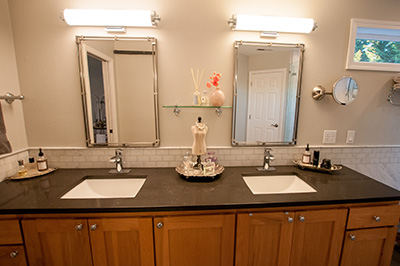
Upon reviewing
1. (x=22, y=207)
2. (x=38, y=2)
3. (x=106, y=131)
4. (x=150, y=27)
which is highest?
(x=38, y=2)

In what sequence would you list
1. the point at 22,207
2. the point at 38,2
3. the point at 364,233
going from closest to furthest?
the point at 22,207
the point at 364,233
the point at 38,2

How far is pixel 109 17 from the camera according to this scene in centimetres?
124

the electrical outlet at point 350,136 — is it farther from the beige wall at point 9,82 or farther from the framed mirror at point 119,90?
the beige wall at point 9,82

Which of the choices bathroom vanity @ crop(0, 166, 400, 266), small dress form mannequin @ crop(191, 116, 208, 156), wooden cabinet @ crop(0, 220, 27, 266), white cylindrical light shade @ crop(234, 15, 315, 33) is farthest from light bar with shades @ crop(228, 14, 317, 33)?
wooden cabinet @ crop(0, 220, 27, 266)

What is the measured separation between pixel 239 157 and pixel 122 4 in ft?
4.92

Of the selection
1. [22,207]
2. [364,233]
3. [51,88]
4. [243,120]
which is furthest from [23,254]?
[364,233]

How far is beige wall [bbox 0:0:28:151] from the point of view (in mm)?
1239

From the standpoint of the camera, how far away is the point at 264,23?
4.25 feet

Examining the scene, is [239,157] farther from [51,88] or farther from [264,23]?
[51,88]

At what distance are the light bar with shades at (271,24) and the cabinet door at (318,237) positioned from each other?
1.28 metres

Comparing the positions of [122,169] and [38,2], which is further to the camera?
[122,169]

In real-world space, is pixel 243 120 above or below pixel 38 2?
below

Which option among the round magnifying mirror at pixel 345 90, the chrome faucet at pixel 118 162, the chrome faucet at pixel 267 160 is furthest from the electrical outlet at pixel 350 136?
the chrome faucet at pixel 118 162

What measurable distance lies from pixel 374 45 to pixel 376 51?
0.05m
